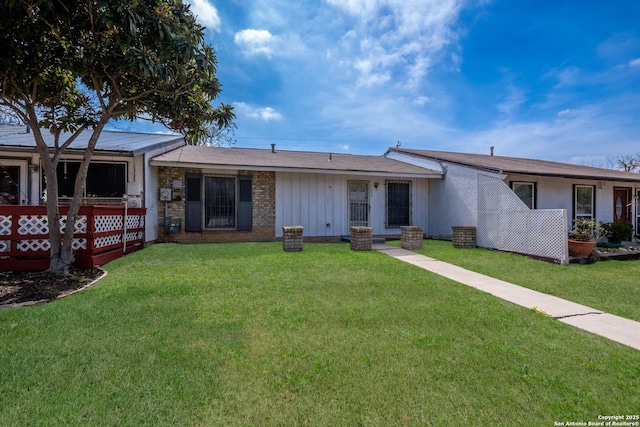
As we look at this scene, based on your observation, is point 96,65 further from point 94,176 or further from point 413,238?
point 413,238

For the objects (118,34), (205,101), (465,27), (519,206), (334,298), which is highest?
(465,27)

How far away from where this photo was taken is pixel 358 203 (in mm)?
11656

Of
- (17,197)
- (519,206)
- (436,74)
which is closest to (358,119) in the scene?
(436,74)

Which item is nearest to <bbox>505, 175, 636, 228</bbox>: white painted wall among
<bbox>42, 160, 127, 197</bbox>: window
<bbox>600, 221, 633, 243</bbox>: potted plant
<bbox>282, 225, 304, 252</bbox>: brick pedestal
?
<bbox>600, 221, 633, 243</bbox>: potted plant

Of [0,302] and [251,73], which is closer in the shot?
[0,302]

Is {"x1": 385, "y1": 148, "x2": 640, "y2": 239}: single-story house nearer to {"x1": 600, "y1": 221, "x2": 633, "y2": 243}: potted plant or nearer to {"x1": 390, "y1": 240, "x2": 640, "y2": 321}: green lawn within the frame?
{"x1": 600, "y1": 221, "x2": 633, "y2": 243}: potted plant

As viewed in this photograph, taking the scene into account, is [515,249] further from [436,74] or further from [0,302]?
[0,302]

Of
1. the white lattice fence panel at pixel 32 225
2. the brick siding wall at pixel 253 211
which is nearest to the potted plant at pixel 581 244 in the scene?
the brick siding wall at pixel 253 211

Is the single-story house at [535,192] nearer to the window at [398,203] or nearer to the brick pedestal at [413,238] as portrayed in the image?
the window at [398,203]

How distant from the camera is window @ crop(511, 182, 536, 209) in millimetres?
10984

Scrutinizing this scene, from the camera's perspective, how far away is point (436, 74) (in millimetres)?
12648

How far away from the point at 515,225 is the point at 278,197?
7579 millimetres

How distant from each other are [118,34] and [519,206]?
10.1 m

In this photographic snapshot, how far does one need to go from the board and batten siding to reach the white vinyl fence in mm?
3372
